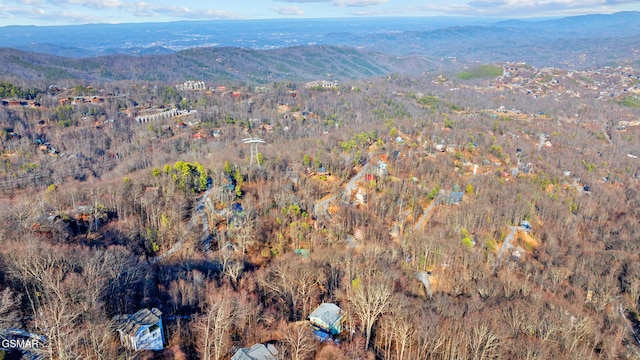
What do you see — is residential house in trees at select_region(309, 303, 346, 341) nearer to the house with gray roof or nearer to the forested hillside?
the house with gray roof

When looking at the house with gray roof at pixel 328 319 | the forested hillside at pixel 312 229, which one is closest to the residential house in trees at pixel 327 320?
the house with gray roof at pixel 328 319

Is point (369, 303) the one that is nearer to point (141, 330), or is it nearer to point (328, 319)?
point (328, 319)

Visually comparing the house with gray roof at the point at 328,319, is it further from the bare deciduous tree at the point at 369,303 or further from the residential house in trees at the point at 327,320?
the bare deciduous tree at the point at 369,303

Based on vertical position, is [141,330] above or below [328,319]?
above

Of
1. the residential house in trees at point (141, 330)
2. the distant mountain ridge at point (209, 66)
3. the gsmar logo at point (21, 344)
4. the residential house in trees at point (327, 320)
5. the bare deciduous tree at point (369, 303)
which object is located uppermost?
the distant mountain ridge at point (209, 66)

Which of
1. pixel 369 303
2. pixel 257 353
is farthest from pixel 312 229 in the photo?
pixel 257 353
